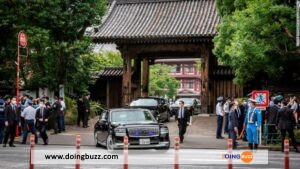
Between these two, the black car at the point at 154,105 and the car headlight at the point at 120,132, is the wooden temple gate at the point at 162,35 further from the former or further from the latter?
the car headlight at the point at 120,132

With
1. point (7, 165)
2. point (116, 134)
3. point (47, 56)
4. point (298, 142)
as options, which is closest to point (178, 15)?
point (47, 56)

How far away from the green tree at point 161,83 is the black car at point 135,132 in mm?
44442

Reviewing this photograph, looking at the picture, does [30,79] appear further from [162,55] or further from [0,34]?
[162,55]

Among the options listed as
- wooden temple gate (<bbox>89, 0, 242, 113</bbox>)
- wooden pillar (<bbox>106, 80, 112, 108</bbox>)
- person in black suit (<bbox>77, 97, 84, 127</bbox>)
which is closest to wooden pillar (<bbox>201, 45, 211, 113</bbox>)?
wooden temple gate (<bbox>89, 0, 242, 113</bbox>)

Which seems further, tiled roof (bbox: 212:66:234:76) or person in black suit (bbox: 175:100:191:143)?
tiled roof (bbox: 212:66:234:76)

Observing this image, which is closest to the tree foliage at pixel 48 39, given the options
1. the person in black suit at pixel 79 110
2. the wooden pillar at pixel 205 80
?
the person in black suit at pixel 79 110

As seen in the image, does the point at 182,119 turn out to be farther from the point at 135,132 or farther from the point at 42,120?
the point at 42,120

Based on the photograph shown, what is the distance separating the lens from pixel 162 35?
113 ft

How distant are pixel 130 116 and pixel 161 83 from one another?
46.3 metres

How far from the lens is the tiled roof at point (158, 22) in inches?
1361

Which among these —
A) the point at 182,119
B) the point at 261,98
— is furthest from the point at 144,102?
the point at 261,98

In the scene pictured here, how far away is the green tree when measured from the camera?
6425 centimetres

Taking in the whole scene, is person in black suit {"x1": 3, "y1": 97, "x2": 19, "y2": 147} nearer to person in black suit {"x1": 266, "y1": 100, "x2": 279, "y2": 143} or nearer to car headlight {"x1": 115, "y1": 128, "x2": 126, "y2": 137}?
car headlight {"x1": 115, "y1": 128, "x2": 126, "y2": 137}

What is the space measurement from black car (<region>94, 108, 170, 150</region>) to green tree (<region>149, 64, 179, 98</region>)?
44.4 metres
